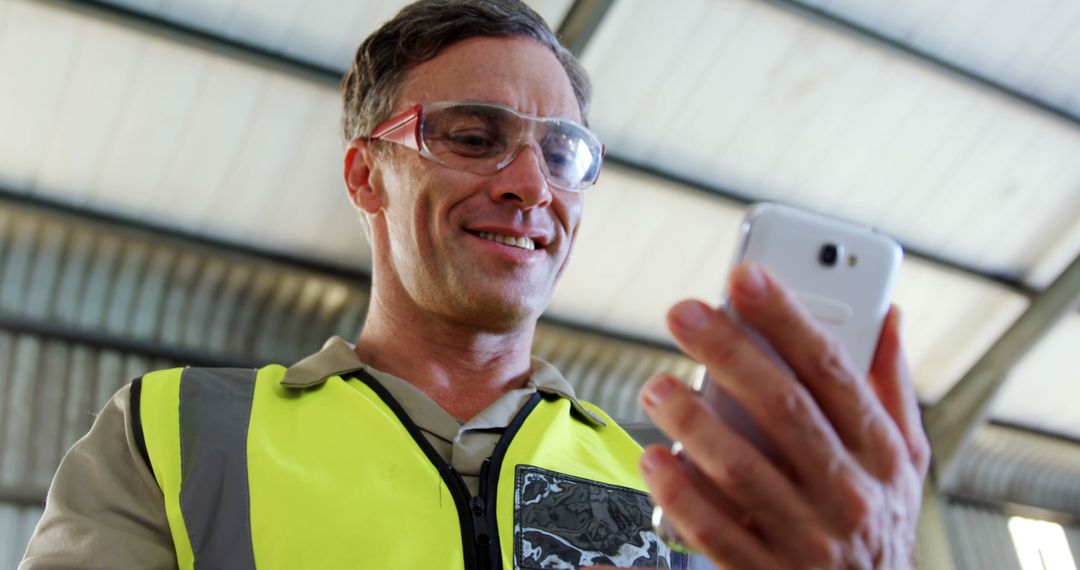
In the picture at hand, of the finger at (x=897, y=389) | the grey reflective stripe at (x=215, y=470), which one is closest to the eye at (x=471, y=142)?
the grey reflective stripe at (x=215, y=470)

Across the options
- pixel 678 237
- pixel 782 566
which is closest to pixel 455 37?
pixel 782 566

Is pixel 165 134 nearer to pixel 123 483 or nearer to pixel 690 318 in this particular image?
pixel 123 483

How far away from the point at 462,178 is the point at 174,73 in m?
5.06

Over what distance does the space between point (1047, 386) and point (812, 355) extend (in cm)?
1102

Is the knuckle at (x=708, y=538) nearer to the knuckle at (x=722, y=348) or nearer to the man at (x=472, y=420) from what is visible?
the man at (x=472, y=420)

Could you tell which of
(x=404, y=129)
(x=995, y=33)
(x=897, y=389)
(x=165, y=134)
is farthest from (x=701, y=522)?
(x=995, y=33)

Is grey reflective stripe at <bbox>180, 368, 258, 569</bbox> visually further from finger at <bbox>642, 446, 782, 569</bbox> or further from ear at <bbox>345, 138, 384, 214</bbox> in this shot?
finger at <bbox>642, 446, 782, 569</bbox>

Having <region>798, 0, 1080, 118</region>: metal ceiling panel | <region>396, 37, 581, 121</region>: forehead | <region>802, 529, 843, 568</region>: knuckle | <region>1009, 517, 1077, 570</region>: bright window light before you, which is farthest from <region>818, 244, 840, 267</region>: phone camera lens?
<region>1009, 517, 1077, 570</region>: bright window light

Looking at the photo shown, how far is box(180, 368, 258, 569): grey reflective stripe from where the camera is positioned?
1.49m

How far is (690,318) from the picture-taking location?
89 centimetres

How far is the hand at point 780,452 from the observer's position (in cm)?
87

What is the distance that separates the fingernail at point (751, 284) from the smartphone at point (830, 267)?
0.56 ft

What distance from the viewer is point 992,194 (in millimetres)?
8672

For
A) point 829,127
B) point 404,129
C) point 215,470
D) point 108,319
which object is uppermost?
Result: point 829,127
